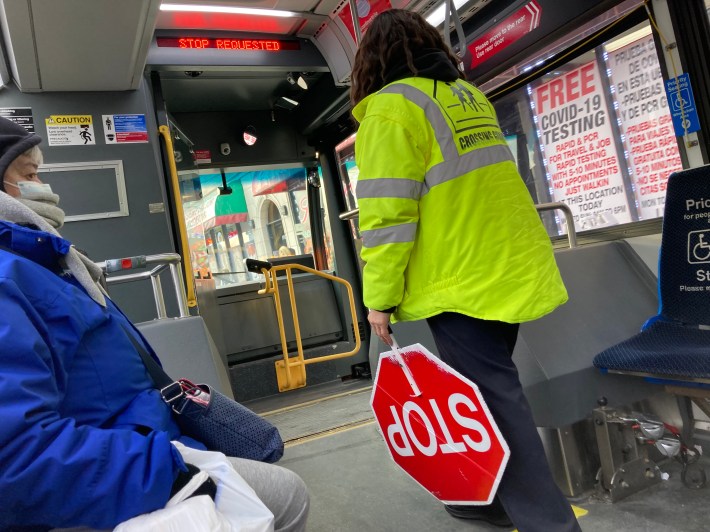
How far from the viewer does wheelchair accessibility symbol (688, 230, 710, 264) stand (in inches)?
90.3

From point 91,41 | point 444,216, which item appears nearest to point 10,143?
point 444,216

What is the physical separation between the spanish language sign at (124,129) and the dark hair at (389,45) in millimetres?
2780

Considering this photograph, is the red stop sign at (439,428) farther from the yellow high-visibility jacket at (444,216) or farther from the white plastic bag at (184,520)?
the white plastic bag at (184,520)

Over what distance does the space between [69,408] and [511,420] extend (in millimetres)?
1153

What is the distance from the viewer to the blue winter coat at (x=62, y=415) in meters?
0.80

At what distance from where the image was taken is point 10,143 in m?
1.25

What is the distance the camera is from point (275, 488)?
3.93ft

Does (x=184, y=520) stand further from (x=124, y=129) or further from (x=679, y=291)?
(x=124, y=129)

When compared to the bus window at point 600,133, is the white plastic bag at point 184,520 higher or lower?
lower

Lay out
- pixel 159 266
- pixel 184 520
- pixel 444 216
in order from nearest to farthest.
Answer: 1. pixel 184 520
2. pixel 444 216
3. pixel 159 266

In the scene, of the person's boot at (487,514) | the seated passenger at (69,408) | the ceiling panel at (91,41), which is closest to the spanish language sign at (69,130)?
the ceiling panel at (91,41)

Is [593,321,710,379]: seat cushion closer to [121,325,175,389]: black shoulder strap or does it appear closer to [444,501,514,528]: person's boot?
[444,501,514,528]: person's boot

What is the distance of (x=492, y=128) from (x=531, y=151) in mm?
2561

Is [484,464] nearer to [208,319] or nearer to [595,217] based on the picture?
[595,217]
